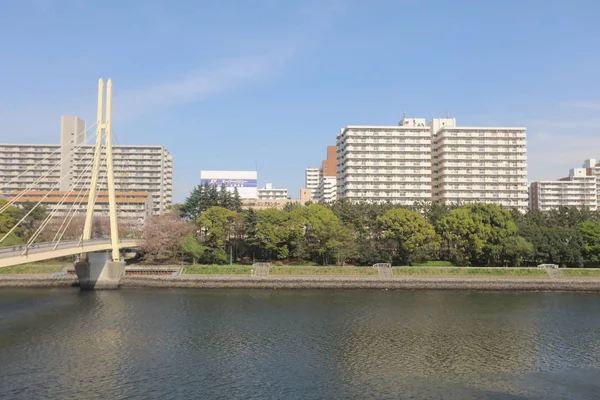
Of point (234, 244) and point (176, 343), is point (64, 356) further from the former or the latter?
point (234, 244)

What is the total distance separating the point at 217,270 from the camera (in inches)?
1738

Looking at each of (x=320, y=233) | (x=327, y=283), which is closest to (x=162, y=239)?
(x=320, y=233)

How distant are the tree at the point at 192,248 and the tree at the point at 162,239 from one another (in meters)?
1.39

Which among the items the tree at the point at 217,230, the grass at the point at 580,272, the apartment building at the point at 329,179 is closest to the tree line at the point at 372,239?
the tree at the point at 217,230

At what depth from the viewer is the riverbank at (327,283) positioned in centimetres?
4144

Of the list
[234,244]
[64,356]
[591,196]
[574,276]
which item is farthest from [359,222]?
[591,196]

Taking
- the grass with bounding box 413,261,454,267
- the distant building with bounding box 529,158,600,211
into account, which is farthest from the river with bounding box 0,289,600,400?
the distant building with bounding box 529,158,600,211

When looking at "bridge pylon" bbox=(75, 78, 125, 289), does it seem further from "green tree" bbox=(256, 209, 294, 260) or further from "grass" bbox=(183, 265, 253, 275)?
"green tree" bbox=(256, 209, 294, 260)

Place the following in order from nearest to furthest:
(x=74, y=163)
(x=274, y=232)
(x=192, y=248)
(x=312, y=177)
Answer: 1. (x=192, y=248)
2. (x=274, y=232)
3. (x=74, y=163)
4. (x=312, y=177)

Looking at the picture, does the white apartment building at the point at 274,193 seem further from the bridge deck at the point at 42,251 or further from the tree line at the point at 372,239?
the bridge deck at the point at 42,251

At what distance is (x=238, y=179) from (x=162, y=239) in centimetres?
6052

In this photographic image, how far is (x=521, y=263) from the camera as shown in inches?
1885

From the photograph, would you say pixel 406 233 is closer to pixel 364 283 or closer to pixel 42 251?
pixel 364 283

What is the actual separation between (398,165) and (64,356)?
225 feet
